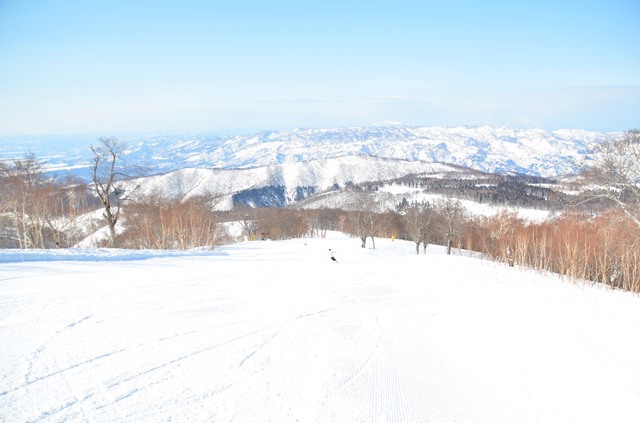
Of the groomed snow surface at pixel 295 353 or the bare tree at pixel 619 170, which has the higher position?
the bare tree at pixel 619 170

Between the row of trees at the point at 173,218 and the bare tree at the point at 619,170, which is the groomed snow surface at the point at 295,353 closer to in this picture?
the bare tree at the point at 619,170

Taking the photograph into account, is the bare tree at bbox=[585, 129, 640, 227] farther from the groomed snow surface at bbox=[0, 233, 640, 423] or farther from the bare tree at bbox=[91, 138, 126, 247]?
the bare tree at bbox=[91, 138, 126, 247]

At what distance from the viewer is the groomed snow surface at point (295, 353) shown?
16.8 ft

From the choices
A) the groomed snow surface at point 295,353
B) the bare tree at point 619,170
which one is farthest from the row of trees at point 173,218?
the groomed snow surface at point 295,353

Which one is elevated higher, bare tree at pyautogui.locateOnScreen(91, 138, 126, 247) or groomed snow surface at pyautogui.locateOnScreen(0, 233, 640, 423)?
bare tree at pyautogui.locateOnScreen(91, 138, 126, 247)

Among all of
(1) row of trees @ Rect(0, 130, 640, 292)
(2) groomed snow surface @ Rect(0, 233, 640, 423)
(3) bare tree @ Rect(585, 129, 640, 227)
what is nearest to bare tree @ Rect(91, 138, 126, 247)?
(1) row of trees @ Rect(0, 130, 640, 292)

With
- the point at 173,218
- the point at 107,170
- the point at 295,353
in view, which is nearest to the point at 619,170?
the point at 295,353

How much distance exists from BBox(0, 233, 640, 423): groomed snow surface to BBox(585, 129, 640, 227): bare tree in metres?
6.94

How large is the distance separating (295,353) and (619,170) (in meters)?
18.3

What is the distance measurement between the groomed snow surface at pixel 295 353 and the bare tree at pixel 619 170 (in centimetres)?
694

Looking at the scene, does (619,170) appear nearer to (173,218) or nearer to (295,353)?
(295,353)

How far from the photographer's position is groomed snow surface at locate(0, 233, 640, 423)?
5109 mm

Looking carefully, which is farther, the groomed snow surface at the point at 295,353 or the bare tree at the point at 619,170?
the bare tree at the point at 619,170

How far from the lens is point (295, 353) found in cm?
694
